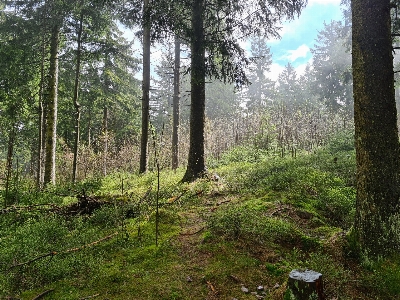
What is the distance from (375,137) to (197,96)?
594 centimetres

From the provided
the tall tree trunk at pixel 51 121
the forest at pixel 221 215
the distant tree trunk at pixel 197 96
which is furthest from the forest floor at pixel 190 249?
the tall tree trunk at pixel 51 121

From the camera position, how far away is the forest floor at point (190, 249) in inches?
121

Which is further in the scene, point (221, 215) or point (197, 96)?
point (197, 96)

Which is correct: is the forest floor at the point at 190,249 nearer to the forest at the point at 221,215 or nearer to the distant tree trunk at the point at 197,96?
the forest at the point at 221,215

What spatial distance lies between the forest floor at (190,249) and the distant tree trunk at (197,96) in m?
2.16

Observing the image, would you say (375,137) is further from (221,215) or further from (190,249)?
(190,249)

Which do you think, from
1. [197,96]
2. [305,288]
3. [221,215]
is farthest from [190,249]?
[197,96]

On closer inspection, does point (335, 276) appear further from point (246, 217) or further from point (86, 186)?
point (86, 186)

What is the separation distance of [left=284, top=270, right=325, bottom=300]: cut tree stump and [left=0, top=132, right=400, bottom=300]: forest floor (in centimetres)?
27

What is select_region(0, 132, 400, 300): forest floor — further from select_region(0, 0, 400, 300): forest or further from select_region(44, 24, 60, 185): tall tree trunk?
select_region(44, 24, 60, 185): tall tree trunk

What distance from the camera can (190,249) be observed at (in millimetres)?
3936

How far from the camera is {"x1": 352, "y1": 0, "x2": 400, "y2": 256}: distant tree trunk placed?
11.5 ft

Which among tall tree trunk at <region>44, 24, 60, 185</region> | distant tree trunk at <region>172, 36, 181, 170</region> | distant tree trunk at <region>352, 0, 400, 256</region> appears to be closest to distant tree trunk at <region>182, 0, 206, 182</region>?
distant tree trunk at <region>352, 0, 400, 256</region>

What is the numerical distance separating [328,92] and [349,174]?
27301 millimetres
